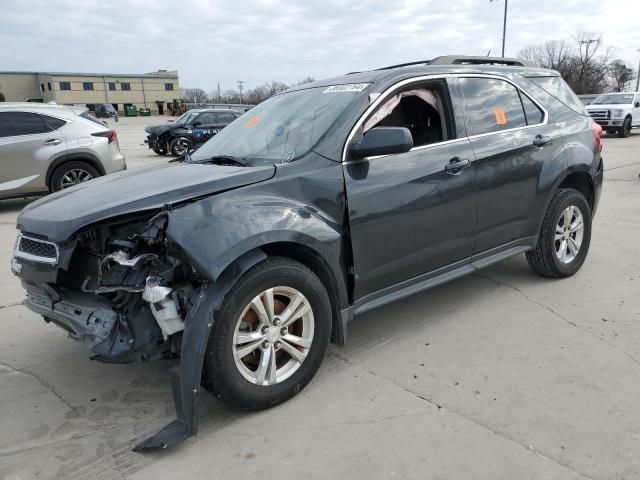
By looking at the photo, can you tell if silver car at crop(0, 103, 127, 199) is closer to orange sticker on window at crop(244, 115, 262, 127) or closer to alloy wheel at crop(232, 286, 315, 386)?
orange sticker on window at crop(244, 115, 262, 127)

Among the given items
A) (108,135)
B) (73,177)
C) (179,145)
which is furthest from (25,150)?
(179,145)

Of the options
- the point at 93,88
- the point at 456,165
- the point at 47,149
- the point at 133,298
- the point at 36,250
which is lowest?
the point at 133,298

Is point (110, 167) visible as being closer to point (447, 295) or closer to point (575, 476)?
point (447, 295)

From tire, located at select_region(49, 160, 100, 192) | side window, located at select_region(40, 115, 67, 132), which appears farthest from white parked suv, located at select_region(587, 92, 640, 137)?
side window, located at select_region(40, 115, 67, 132)

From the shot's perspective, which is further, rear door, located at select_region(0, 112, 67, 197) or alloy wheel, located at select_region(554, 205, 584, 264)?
rear door, located at select_region(0, 112, 67, 197)

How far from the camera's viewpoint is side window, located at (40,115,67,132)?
28.1 feet

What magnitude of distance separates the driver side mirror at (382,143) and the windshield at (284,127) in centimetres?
29

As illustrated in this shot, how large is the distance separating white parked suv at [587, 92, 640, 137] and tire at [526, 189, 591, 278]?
1939 centimetres

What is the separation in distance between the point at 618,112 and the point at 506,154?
68.8 feet

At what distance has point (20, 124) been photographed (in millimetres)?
8375

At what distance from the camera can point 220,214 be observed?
267 centimetres

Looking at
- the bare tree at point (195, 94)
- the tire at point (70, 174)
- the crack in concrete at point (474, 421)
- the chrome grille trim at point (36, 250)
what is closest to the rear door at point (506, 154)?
the crack in concrete at point (474, 421)

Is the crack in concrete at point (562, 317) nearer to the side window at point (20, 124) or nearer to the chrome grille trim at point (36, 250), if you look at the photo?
the chrome grille trim at point (36, 250)

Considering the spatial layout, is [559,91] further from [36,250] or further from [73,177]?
[73,177]
